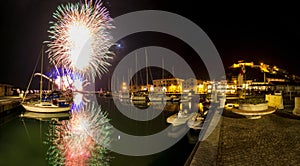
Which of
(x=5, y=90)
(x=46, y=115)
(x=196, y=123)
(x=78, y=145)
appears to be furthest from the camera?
(x=5, y=90)

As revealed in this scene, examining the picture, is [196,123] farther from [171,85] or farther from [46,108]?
[171,85]

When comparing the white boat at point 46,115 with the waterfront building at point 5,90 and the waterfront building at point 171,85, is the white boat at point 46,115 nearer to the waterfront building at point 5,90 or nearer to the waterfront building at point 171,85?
the waterfront building at point 5,90

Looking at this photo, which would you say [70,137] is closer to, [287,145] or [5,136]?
[5,136]

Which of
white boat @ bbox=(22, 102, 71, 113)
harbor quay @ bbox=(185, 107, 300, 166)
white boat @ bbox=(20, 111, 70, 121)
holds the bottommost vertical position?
white boat @ bbox=(20, 111, 70, 121)

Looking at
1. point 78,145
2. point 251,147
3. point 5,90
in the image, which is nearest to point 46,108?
point 78,145

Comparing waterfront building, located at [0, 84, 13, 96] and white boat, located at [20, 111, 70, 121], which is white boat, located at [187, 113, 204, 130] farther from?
waterfront building, located at [0, 84, 13, 96]

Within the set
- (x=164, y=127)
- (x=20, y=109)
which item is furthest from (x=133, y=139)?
(x=20, y=109)

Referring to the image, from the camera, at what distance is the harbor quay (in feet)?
25.4

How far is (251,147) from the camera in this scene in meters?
9.13

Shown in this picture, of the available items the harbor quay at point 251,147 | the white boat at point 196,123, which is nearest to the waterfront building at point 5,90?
the white boat at point 196,123

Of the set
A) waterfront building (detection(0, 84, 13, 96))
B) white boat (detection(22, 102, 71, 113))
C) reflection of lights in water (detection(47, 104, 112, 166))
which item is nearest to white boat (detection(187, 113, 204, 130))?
reflection of lights in water (detection(47, 104, 112, 166))

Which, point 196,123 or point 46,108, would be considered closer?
point 196,123

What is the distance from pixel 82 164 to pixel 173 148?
21.2 ft

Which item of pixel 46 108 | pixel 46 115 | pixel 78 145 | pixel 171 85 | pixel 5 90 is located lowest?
pixel 78 145
